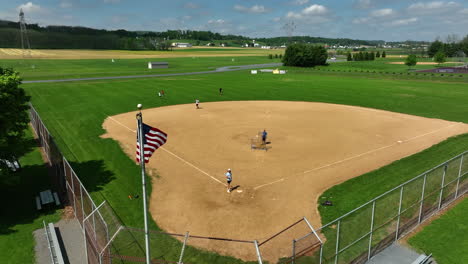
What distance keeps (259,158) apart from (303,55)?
109 m

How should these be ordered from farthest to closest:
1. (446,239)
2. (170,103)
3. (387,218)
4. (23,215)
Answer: (170,103) < (23,215) < (387,218) < (446,239)

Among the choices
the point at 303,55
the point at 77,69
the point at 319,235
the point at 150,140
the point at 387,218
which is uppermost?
the point at 303,55

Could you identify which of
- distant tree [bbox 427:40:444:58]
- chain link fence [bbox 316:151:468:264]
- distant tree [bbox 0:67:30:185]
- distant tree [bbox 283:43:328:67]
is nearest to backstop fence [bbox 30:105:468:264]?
chain link fence [bbox 316:151:468:264]

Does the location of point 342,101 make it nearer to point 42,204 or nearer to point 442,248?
point 442,248

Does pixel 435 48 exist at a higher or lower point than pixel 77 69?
higher

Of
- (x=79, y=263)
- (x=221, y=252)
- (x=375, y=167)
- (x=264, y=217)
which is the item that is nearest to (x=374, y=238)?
(x=264, y=217)

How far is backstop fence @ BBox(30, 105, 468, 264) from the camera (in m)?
13.4

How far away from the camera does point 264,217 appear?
59.7ft

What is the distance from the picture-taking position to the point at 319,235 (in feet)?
52.7

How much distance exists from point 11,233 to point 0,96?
7500 millimetres

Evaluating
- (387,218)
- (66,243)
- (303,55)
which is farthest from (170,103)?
(303,55)

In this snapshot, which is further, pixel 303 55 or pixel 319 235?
pixel 303 55

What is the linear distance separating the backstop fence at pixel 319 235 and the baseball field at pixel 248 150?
0.50 meters

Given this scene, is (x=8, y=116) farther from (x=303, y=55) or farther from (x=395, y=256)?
(x=303, y=55)
